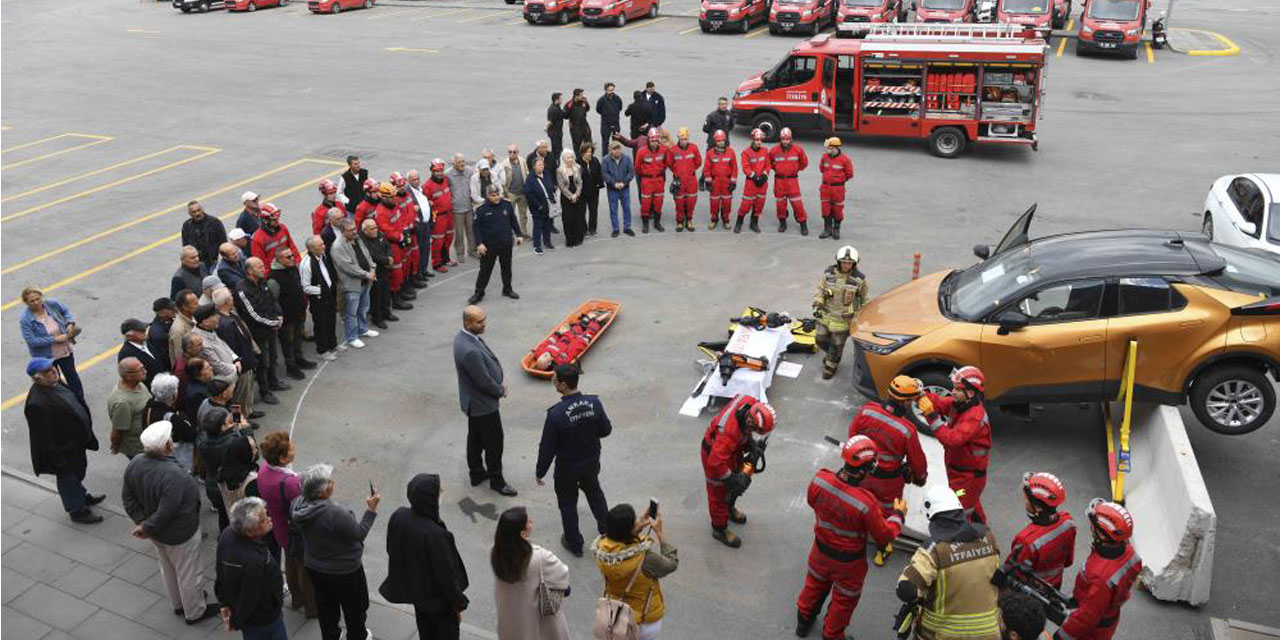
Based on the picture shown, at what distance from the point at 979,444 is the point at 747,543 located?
6.59 ft

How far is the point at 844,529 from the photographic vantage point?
6379mm

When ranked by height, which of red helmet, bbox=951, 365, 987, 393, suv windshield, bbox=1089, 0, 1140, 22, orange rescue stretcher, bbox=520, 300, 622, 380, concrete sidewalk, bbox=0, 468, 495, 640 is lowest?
concrete sidewalk, bbox=0, 468, 495, 640

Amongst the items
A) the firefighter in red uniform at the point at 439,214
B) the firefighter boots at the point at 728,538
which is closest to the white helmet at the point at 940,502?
the firefighter boots at the point at 728,538

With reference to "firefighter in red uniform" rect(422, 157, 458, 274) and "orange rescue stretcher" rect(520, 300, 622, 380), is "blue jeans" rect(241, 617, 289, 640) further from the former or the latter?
"firefighter in red uniform" rect(422, 157, 458, 274)

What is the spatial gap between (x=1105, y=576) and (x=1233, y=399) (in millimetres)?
3931

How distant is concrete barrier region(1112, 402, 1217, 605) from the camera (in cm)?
703

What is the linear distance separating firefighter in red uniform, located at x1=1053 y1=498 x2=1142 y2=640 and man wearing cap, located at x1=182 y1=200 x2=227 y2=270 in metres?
Result: 10.5

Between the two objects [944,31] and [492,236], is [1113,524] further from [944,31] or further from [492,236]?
[944,31]

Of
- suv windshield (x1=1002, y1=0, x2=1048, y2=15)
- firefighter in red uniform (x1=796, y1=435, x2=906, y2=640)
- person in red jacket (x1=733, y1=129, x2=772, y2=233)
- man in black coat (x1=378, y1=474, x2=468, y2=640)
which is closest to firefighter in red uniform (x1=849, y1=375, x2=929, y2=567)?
firefighter in red uniform (x1=796, y1=435, x2=906, y2=640)

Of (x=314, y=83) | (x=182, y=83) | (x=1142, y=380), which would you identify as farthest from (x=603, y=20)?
(x=1142, y=380)

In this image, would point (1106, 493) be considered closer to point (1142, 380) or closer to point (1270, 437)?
point (1142, 380)

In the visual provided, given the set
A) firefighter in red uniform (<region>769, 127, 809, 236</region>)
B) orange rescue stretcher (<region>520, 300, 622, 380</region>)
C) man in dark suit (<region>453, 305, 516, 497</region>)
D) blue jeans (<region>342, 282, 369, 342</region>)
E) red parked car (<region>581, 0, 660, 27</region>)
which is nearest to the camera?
man in dark suit (<region>453, 305, 516, 497</region>)

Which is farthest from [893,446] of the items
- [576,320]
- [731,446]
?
[576,320]

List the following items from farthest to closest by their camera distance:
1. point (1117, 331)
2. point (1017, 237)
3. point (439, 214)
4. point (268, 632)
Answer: point (439, 214) < point (1017, 237) < point (1117, 331) < point (268, 632)
